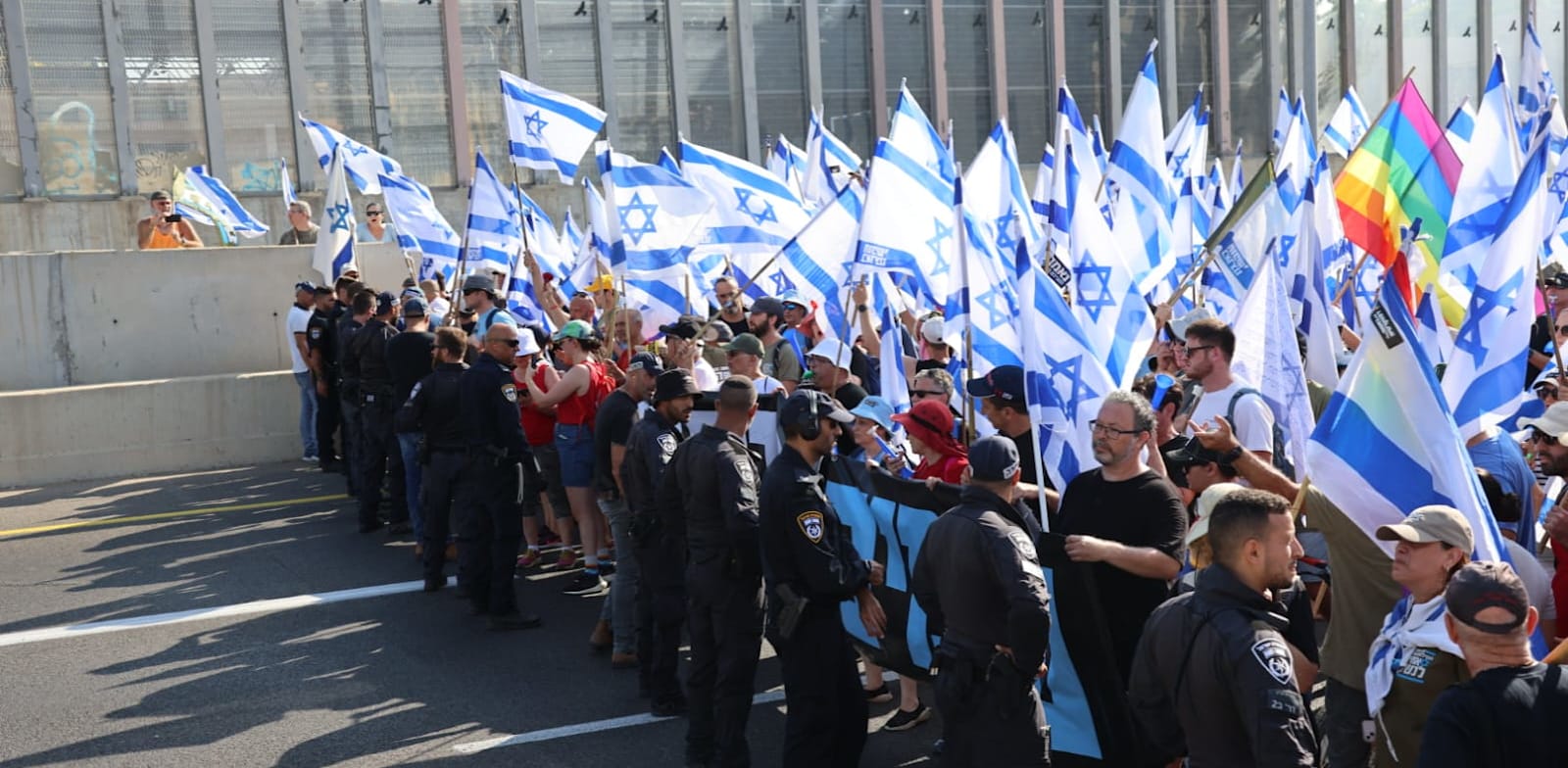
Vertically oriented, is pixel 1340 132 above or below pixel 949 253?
above

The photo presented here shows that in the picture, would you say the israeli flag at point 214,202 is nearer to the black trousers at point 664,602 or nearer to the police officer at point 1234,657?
the black trousers at point 664,602

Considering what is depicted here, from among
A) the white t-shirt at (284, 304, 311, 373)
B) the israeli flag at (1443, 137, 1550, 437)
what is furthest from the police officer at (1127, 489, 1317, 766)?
the white t-shirt at (284, 304, 311, 373)

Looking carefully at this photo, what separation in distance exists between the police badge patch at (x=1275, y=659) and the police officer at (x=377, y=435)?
30.1 feet

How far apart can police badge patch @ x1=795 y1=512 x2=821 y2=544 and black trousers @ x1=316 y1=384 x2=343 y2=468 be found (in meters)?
9.35

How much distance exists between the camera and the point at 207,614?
10.1 m

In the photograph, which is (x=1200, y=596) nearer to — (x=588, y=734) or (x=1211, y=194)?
(x=588, y=734)

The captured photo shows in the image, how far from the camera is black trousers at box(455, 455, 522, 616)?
9.56 m

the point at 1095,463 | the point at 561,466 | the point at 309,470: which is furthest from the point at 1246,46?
the point at 1095,463

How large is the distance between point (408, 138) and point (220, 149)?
3.31 m

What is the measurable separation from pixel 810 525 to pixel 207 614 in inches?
220

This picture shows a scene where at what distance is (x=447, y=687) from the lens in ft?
27.6

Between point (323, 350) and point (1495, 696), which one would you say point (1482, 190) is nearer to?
point (1495, 696)

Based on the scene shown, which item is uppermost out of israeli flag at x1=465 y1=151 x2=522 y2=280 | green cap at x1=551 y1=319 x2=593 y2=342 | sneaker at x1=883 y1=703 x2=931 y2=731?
israeli flag at x1=465 y1=151 x2=522 y2=280

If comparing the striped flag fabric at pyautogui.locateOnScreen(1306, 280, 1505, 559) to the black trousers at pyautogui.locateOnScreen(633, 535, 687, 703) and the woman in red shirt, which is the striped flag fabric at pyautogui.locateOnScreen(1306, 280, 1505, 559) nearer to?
the woman in red shirt
